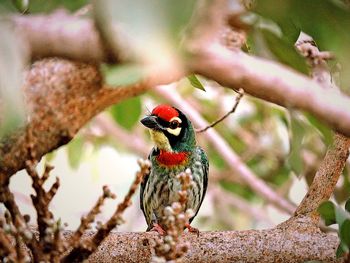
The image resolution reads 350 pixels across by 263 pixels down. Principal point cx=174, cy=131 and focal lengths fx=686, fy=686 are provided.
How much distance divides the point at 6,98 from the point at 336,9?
1.02ft

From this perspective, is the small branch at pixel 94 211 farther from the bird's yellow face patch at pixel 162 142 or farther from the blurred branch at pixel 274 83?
the bird's yellow face patch at pixel 162 142

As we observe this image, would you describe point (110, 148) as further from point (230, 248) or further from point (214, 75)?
point (214, 75)

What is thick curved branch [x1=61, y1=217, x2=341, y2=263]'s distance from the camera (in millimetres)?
1155

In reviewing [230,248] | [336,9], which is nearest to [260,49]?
[336,9]

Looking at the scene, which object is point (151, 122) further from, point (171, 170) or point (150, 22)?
point (150, 22)

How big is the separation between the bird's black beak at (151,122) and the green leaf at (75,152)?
0.85 metres

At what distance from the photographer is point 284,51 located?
0.74m

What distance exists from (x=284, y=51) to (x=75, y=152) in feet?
6.34

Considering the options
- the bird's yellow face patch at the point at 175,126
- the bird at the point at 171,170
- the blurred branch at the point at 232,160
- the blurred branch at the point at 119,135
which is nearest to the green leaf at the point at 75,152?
the blurred branch at the point at 119,135

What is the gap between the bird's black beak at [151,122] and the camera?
173 centimetres

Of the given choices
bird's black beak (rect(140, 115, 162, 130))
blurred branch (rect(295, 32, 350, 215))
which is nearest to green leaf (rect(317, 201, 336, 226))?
blurred branch (rect(295, 32, 350, 215))

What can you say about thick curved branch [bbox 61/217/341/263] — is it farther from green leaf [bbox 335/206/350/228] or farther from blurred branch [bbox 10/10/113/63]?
blurred branch [bbox 10/10/113/63]

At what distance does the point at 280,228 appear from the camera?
1.22 meters

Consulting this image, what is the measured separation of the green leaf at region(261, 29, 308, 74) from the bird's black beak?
39.3 inches
